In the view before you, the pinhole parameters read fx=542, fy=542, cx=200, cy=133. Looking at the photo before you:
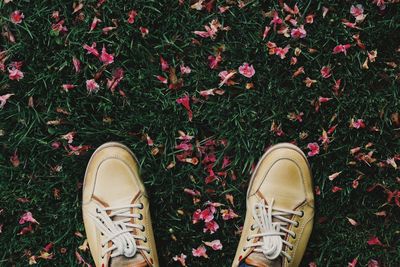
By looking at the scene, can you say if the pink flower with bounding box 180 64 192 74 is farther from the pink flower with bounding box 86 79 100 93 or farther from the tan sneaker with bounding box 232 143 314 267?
the tan sneaker with bounding box 232 143 314 267

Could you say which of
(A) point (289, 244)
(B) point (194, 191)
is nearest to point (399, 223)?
(A) point (289, 244)

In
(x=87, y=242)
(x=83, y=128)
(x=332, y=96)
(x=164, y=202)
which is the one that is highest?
(x=332, y=96)

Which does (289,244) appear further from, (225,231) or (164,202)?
(164,202)

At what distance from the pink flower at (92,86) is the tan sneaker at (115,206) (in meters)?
0.21

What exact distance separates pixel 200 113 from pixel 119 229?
51cm

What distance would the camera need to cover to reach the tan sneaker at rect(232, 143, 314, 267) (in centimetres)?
196

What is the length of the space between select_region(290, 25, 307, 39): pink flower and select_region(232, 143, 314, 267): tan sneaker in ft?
1.29

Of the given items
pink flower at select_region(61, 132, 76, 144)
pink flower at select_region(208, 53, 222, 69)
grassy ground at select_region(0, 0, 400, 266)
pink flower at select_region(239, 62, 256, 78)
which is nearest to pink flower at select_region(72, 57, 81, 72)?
grassy ground at select_region(0, 0, 400, 266)

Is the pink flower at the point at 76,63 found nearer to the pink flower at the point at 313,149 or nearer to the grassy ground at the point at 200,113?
the grassy ground at the point at 200,113

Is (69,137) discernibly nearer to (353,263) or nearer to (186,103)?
(186,103)

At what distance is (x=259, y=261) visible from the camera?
196 cm

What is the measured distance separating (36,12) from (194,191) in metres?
0.86

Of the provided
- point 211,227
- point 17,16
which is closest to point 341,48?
point 211,227

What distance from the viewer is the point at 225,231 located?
2021 millimetres
